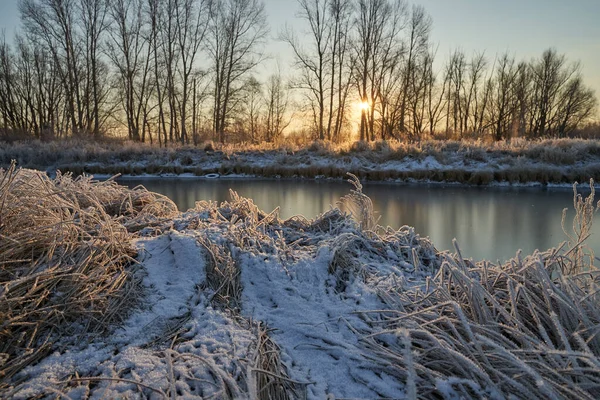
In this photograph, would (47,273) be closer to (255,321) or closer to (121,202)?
(255,321)

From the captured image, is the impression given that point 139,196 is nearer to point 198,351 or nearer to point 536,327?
point 198,351

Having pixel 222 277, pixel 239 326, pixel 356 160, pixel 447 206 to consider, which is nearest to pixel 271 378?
pixel 239 326

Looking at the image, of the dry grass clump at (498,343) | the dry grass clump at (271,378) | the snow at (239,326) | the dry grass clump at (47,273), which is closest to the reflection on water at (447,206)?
the snow at (239,326)

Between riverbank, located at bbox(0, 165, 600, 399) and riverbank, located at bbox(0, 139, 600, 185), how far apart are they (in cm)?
955

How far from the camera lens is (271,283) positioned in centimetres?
179

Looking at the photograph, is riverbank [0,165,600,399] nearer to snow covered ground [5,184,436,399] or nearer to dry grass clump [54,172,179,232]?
snow covered ground [5,184,436,399]

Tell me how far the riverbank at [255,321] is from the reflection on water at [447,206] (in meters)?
2.89

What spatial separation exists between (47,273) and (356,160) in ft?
39.2

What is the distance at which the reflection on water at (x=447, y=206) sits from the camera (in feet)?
16.2

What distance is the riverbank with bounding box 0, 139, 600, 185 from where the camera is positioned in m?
10.4

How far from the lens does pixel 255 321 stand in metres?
1.49

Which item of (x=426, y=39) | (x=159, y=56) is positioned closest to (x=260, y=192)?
(x=159, y=56)

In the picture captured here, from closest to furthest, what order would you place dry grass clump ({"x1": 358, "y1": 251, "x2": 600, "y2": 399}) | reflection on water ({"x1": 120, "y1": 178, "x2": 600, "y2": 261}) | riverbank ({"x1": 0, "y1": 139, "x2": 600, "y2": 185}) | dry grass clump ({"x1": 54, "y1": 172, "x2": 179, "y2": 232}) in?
dry grass clump ({"x1": 358, "y1": 251, "x2": 600, "y2": 399}), dry grass clump ({"x1": 54, "y1": 172, "x2": 179, "y2": 232}), reflection on water ({"x1": 120, "y1": 178, "x2": 600, "y2": 261}), riverbank ({"x1": 0, "y1": 139, "x2": 600, "y2": 185})

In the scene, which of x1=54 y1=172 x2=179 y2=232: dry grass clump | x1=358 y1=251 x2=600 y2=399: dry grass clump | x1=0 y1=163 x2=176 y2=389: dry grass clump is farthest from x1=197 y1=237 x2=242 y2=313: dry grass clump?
x1=54 y1=172 x2=179 y2=232: dry grass clump
